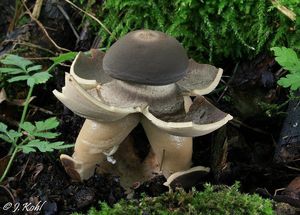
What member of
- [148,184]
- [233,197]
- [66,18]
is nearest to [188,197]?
[233,197]

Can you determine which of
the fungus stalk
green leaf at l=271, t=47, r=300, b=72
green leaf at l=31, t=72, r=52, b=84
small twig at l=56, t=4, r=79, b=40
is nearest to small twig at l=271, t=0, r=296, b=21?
green leaf at l=271, t=47, r=300, b=72

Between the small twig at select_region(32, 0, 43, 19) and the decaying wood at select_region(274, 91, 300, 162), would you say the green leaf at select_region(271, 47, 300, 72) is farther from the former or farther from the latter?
the small twig at select_region(32, 0, 43, 19)

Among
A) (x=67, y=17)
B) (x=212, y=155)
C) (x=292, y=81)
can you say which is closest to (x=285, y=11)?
(x=292, y=81)

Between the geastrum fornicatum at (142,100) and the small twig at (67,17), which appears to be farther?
the small twig at (67,17)

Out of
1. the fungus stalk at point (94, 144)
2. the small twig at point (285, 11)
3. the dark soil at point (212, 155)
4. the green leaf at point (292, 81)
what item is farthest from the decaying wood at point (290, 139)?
the fungus stalk at point (94, 144)

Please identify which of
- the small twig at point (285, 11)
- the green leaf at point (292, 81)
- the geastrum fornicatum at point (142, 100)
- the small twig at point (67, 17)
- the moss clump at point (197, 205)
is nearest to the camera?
the moss clump at point (197, 205)

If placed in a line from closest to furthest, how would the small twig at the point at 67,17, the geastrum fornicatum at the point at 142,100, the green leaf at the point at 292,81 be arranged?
the geastrum fornicatum at the point at 142,100, the green leaf at the point at 292,81, the small twig at the point at 67,17

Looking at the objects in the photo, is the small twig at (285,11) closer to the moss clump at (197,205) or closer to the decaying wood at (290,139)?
the decaying wood at (290,139)
